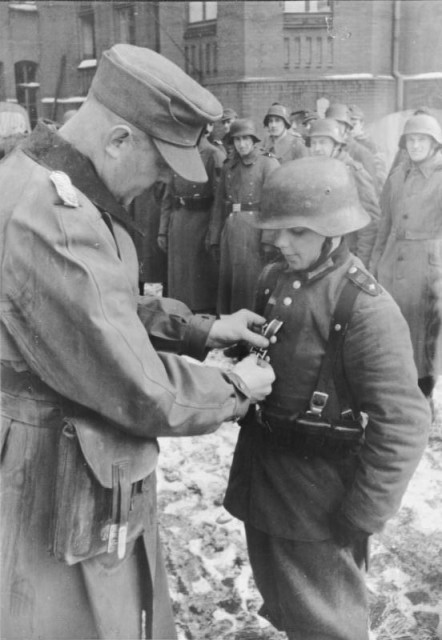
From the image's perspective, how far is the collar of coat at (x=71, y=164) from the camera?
6.47 feet

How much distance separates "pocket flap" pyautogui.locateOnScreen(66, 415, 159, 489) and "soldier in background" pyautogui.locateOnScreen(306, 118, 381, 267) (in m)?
5.44

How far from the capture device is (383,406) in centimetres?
232

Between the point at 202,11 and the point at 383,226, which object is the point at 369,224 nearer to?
the point at 383,226

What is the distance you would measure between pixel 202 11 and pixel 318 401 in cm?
1622

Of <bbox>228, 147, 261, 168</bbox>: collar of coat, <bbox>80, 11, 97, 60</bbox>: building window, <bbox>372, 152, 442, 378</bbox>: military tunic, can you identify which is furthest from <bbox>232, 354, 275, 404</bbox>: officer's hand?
<bbox>80, 11, 97, 60</bbox>: building window

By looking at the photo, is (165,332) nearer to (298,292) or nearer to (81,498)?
(298,292)

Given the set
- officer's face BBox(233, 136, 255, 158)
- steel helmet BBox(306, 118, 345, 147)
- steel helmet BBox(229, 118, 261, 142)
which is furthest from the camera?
steel helmet BBox(306, 118, 345, 147)

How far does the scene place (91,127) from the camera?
2.02 m

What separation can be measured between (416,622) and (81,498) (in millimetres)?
2028

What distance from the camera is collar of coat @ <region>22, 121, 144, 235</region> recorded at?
6.47 ft

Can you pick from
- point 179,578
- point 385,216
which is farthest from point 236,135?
point 179,578

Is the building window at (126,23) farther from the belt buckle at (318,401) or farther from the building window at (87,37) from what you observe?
the belt buckle at (318,401)

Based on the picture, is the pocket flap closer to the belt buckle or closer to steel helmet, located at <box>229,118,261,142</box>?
the belt buckle

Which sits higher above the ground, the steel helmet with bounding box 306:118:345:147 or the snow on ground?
the steel helmet with bounding box 306:118:345:147
